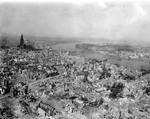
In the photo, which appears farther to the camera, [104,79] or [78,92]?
[104,79]

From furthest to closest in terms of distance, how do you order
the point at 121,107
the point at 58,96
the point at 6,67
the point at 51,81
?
the point at 6,67 < the point at 51,81 < the point at 58,96 < the point at 121,107

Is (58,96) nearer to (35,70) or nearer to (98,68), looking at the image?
(35,70)

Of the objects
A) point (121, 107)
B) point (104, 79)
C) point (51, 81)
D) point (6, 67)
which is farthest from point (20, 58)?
point (121, 107)

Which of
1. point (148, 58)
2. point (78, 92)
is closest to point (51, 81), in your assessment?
point (78, 92)

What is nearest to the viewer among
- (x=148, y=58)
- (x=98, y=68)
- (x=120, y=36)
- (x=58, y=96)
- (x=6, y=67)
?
(x=58, y=96)

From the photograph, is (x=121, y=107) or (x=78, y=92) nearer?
(x=121, y=107)

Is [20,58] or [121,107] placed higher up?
[20,58]

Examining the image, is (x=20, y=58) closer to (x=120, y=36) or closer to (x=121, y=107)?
(x=121, y=107)

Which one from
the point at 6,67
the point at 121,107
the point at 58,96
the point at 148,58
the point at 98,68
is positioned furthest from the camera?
the point at 148,58

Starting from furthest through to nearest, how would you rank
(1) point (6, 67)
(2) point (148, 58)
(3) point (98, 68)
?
(2) point (148, 58) < (3) point (98, 68) < (1) point (6, 67)
